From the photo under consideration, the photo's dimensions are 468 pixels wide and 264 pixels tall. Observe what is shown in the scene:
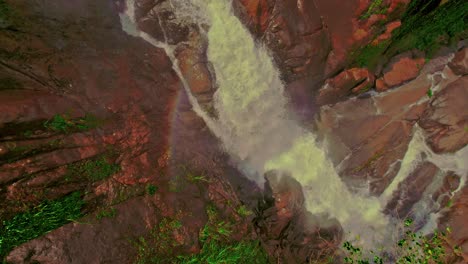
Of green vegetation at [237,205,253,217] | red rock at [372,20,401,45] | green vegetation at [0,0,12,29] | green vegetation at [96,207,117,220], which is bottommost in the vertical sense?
green vegetation at [237,205,253,217]

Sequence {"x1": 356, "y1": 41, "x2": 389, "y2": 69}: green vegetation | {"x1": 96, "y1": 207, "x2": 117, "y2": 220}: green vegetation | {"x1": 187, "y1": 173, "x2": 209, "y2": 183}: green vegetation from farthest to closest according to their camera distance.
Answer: {"x1": 356, "y1": 41, "x2": 389, "y2": 69}: green vegetation → {"x1": 187, "y1": 173, "x2": 209, "y2": 183}: green vegetation → {"x1": 96, "y1": 207, "x2": 117, "y2": 220}: green vegetation

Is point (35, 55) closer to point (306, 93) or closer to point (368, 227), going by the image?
point (306, 93)

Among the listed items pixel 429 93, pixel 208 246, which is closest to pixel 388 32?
pixel 429 93

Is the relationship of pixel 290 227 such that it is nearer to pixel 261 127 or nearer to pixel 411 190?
pixel 261 127

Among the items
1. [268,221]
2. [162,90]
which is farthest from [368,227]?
[162,90]

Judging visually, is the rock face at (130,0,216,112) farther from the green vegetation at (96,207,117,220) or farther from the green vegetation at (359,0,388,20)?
Result: the green vegetation at (359,0,388,20)

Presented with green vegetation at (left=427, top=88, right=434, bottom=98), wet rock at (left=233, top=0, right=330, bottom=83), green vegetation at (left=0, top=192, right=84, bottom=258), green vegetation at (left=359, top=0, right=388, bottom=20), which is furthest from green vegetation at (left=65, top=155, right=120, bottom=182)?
green vegetation at (left=427, top=88, right=434, bottom=98)
